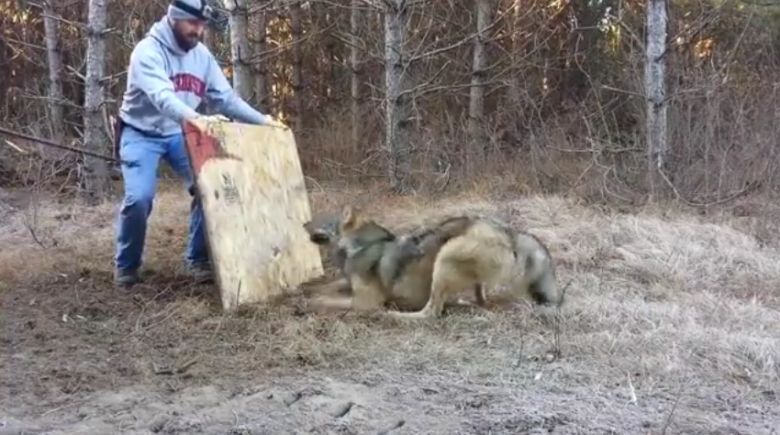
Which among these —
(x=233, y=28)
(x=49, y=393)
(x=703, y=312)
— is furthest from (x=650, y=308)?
(x=233, y=28)

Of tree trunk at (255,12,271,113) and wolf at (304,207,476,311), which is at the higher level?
tree trunk at (255,12,271,113)

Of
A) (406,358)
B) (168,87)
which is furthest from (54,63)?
(406,358)

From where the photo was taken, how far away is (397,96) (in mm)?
10938

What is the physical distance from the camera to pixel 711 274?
7.52 metres

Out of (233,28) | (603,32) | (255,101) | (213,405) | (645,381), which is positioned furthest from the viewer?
(603,32)

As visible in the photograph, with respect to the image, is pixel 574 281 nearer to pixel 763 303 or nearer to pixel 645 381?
A: pixel 763 303

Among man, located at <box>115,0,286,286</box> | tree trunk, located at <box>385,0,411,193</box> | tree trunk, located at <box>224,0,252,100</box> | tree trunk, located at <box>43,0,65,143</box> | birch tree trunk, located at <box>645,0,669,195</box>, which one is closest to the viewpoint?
man, located at <box>115,0,286,286</box>

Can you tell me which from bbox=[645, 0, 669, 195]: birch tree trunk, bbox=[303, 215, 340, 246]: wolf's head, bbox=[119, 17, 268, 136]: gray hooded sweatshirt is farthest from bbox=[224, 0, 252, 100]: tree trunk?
bbox=[645, 0, 669, 195]: birch tree trunk

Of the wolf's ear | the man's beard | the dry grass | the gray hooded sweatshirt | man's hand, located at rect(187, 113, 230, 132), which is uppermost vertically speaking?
the man's beard

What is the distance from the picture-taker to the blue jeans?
6.64m

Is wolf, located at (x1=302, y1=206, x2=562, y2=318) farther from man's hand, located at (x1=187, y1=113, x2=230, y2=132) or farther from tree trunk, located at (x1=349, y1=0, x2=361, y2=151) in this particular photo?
tree trunk, located at (x1=349, y1=0, x2=361, y2=151)

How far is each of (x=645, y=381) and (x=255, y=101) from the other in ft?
32.9

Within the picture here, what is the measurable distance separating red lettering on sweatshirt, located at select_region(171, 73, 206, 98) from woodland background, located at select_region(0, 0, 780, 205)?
3092 millimetres

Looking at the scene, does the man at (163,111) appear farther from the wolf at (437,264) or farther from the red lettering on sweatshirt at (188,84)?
the wolf at (437,264)
